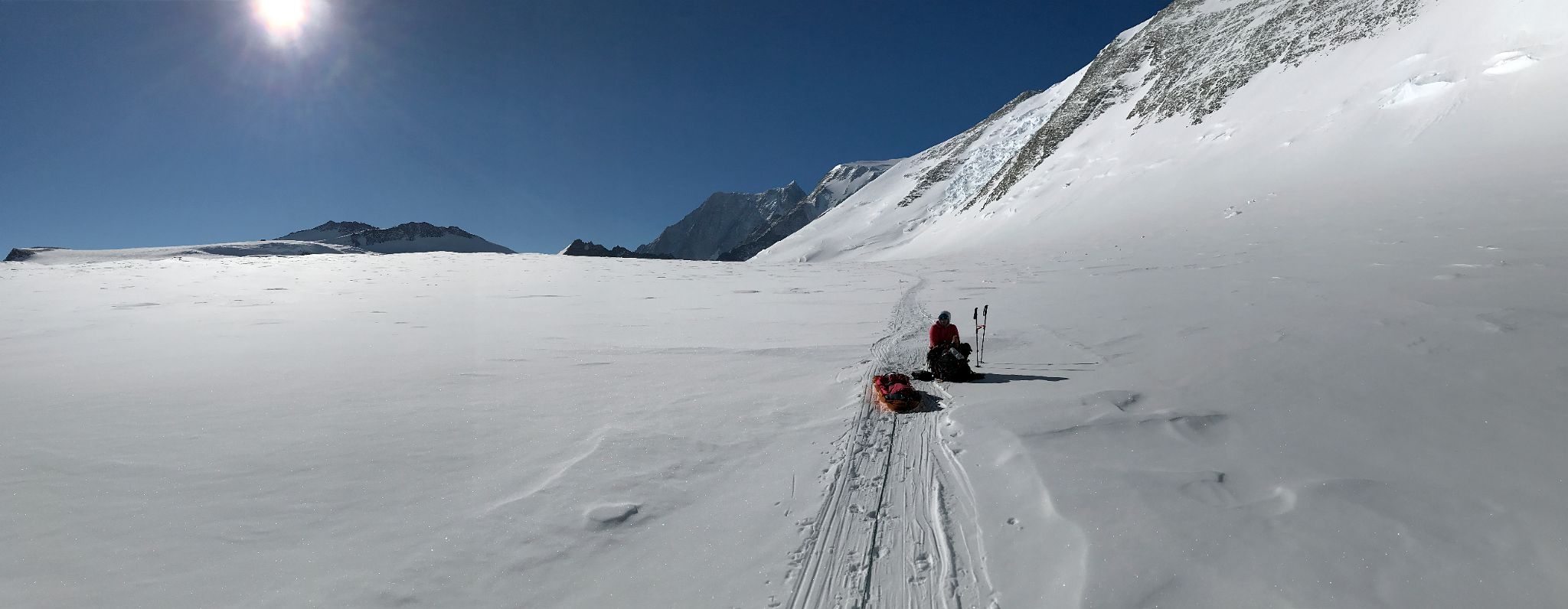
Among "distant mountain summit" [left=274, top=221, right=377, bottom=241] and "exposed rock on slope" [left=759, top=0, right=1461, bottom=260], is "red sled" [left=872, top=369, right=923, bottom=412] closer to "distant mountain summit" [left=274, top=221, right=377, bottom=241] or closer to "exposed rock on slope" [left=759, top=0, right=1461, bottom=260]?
"exposed rock on slope" [left=759, top=0, right=1461, bottom=260]

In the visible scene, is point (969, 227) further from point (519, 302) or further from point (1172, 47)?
point (519, 302)

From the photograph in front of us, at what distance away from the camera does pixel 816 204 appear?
158 m

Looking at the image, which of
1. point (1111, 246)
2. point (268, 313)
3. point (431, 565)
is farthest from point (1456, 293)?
point (268, 313)

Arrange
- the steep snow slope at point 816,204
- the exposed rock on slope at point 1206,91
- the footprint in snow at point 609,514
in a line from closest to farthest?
the footprint in snow at point 609,514, the exposed rock on slope at point 1206,91, the steep snow slope at point 816,204

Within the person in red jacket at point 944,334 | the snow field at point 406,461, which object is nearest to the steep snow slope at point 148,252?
the snow field at point 406,461

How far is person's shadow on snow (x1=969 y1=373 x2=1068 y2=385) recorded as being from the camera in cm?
686

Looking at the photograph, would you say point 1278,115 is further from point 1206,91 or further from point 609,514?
point 609,514

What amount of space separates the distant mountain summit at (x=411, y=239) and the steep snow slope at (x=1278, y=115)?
160 m

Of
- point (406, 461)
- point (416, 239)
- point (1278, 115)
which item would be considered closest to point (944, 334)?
point (406, 461)

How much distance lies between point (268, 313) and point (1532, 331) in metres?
20.8

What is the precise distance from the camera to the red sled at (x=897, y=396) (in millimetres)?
6000

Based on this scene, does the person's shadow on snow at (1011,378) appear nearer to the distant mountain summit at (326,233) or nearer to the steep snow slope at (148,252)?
the steep snow slope at (148,252)

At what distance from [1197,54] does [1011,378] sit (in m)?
57.6

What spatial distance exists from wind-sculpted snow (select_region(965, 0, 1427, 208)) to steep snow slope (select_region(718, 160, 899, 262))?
8838cm
